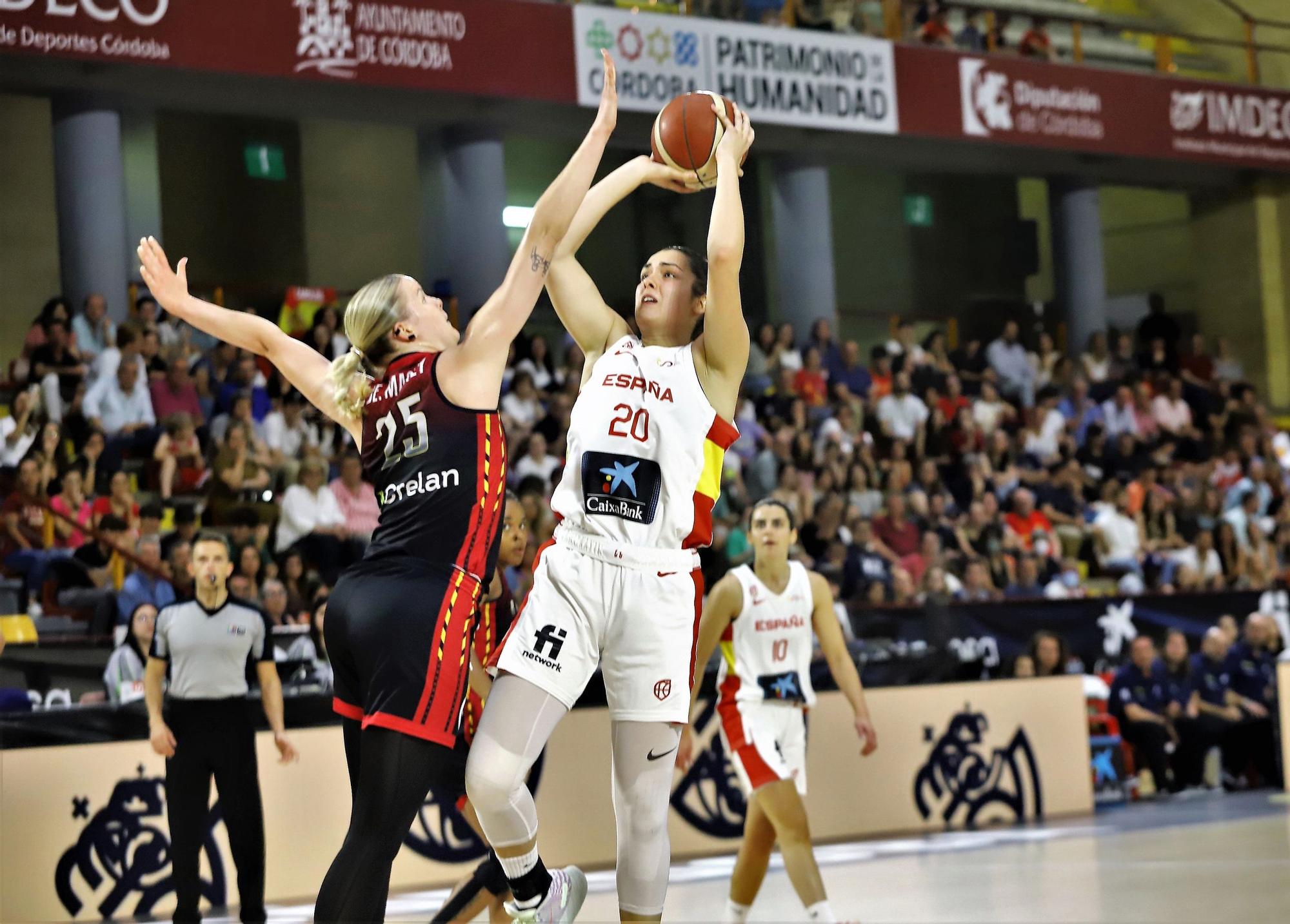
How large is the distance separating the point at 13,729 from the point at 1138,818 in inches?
320

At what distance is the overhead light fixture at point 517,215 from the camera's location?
845 inches

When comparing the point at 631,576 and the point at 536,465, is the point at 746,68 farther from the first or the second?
the point at 631,576

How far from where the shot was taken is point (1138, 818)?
41.7 ft

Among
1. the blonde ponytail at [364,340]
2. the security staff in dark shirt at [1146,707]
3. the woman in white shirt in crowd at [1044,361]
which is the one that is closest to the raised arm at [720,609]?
the blonde ponytail at [364,340]

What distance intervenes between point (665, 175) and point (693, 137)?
17cm

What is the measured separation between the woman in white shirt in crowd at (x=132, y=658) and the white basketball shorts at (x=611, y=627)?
6.13m

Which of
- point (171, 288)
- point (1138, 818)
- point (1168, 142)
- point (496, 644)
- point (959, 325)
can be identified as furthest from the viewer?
point (959, 325)

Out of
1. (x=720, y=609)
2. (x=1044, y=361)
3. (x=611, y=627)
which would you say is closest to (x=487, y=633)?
(x=720, y=609)

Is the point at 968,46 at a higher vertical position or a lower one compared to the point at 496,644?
higher

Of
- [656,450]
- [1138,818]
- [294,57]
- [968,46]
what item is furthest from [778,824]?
[968,46]

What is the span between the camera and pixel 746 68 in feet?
59.3

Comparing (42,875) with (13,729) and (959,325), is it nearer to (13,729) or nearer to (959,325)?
(13,729)

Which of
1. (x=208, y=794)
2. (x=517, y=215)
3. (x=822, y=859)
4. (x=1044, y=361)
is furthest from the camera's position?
(x=517, y=215)

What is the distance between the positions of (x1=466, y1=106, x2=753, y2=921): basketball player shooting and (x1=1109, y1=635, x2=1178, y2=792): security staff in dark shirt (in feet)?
33.5
